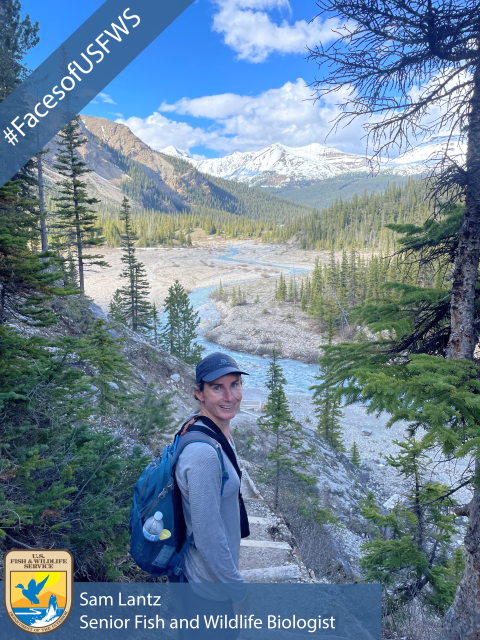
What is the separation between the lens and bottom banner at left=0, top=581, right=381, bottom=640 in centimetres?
225

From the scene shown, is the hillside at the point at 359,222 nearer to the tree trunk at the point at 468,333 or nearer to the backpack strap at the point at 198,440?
the tree trunk at the point at 468,333

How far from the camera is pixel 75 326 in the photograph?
13.8 metres

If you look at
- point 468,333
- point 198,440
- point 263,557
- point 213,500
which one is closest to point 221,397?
point 198,440

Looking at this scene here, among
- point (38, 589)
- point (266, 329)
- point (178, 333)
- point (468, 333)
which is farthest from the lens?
point (266, 329)

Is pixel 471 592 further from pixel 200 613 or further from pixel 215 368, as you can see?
pixel 215 368

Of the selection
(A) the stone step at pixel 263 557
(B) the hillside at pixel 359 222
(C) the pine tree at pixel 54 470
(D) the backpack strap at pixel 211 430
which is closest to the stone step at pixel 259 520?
(A) the stone step at pixel 263 557

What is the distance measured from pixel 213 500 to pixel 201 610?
2.80ft

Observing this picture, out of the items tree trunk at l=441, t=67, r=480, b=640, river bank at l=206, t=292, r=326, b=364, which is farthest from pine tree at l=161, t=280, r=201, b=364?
tree trunk at l=441, t=67, r=480, b=640

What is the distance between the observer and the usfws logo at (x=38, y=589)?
2699 millimetres

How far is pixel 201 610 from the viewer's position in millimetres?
2262

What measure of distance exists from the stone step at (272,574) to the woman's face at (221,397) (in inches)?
195

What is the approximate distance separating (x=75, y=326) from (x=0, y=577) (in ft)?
38.7

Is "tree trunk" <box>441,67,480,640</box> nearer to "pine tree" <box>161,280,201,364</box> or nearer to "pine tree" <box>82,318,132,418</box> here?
"pine tree" <box>82,318,132,418</box>

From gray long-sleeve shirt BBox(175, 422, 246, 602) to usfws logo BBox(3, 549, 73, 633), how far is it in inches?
50.5
